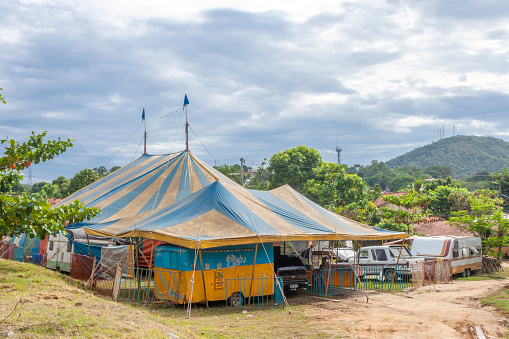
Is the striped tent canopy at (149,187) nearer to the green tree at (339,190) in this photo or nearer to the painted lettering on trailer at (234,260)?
the painted lettering on trailer at (234,260)

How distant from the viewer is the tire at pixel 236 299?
1454 centimetres

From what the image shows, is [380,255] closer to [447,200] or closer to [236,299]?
[236,299]

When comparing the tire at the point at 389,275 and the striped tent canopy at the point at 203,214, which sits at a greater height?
the striped tent canopy at the point at 203,214

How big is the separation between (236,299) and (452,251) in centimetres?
1401

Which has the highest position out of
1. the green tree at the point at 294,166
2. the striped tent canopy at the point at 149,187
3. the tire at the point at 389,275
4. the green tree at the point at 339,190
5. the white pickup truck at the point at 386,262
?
the green tree at the point at 294,166

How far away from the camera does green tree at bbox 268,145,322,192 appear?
58406mm

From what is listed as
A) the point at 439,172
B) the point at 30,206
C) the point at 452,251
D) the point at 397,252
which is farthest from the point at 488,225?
the point at 439,172

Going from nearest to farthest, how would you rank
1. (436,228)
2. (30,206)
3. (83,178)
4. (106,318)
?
(30,206) < (106,318) < (436,228) < (83,178)

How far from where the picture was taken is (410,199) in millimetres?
31000

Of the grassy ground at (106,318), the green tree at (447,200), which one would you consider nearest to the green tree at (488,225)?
the green tree at (447,200)

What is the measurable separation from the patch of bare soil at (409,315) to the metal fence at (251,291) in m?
1.24

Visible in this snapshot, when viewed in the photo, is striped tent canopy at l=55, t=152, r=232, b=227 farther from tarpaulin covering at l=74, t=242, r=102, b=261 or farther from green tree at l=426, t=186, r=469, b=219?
green tree at l=426, t=186, r=469, b=219

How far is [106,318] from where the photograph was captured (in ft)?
31.5

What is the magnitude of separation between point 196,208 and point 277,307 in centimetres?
441
